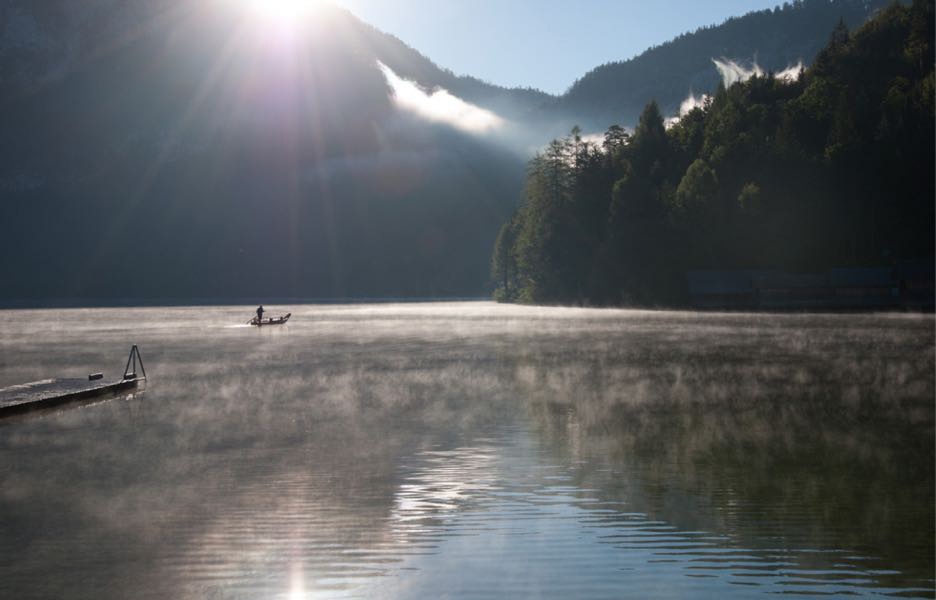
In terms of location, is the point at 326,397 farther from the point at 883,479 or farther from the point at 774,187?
the point at 774,187

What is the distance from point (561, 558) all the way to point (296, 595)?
3.87 m

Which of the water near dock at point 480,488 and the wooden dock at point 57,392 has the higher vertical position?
the wooden dock at point 57,392

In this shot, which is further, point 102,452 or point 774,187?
point 774,187

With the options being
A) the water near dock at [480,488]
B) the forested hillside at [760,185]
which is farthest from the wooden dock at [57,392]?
the forested hillside at [760,185]

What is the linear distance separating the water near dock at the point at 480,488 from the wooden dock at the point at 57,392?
117 centimetres

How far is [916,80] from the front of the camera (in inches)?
7165

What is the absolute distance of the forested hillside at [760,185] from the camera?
158000 mm

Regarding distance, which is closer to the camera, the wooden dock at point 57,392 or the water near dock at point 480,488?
the water near dock at point 480,488

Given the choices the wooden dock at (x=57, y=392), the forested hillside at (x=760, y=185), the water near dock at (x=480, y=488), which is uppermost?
the forested hillside at (x=760, y=185)

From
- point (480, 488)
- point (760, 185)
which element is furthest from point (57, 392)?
point (760, 185)

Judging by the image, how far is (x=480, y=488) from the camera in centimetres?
1852

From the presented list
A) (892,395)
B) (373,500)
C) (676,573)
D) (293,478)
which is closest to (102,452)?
(293,478)

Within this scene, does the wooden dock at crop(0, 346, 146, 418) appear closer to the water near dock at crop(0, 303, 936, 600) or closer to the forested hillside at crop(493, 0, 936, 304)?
the water near dock at crop(0, 303, 936, 600)

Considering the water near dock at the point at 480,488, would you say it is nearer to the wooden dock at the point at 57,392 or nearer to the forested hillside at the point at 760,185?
the wooden dock at the point at 57,392
